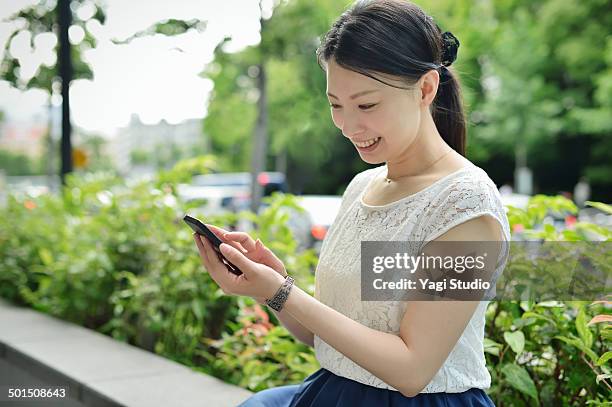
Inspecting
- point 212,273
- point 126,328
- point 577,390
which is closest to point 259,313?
point 126,328

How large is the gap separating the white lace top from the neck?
0.32 ft

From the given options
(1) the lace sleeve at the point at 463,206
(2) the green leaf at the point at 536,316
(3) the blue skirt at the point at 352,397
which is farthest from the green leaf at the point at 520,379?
(1) the lace sleeve at the point at 463,206

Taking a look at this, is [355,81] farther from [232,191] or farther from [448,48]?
[232,191]

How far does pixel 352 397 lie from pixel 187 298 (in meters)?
2.49

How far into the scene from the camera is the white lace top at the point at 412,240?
1815 millimetres

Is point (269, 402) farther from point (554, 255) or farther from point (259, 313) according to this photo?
point (259, 313)

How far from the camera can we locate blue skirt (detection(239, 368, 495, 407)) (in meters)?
1.89

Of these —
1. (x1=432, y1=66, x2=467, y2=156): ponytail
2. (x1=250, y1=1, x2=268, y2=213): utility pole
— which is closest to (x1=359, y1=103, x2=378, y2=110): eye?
(x1=432, y1=66, x2=467, y2=156): ponytail

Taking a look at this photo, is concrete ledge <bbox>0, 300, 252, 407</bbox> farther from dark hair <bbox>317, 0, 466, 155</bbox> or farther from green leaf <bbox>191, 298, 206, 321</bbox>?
dark hair <bbox>317, 0, 466, 155</bbox>

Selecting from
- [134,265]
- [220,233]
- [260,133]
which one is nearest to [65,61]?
[134,265]

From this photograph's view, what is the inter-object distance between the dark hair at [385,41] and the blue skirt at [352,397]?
2.41ft

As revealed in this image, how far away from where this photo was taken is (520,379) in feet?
8.85

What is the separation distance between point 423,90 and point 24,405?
2.87m

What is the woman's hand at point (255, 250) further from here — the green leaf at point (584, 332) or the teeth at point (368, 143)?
the green leaf at point (584, 332)
